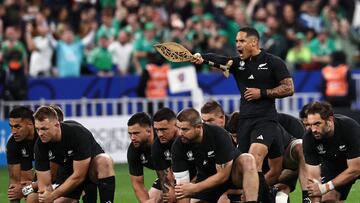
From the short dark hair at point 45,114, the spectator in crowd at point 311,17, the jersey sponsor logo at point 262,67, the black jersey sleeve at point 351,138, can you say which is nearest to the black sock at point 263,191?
the black jersey sleeve at point 351,138

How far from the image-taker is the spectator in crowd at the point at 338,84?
938 inches

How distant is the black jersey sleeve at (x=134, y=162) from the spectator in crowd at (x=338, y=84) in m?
9.93

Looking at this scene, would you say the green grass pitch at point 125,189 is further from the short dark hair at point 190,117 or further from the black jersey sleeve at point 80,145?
the short dark hair at point 190,117

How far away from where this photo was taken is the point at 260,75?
15.2 m

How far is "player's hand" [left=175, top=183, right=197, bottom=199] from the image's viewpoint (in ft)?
43.3

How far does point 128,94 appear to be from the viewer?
2475 cm

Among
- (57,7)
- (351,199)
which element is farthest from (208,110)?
(57,7)

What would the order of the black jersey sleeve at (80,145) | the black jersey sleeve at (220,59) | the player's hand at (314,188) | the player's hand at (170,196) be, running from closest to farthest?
the player's hand at (314,188)
the player's hand at (170,196)
the black jersey sleeve at (80,145)
the black jersey sleeve at (220,59)

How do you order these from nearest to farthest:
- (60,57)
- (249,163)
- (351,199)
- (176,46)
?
(249,163) < (176,46) < (351,199) < (60,57)

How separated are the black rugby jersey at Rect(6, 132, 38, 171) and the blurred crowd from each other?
8.49m

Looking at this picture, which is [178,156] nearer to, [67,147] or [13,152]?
[67,147]

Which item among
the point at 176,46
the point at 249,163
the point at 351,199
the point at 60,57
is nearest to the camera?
the point at 249,163

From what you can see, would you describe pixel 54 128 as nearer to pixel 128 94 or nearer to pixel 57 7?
pixel 128 94

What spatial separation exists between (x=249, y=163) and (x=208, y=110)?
164 centimetres
